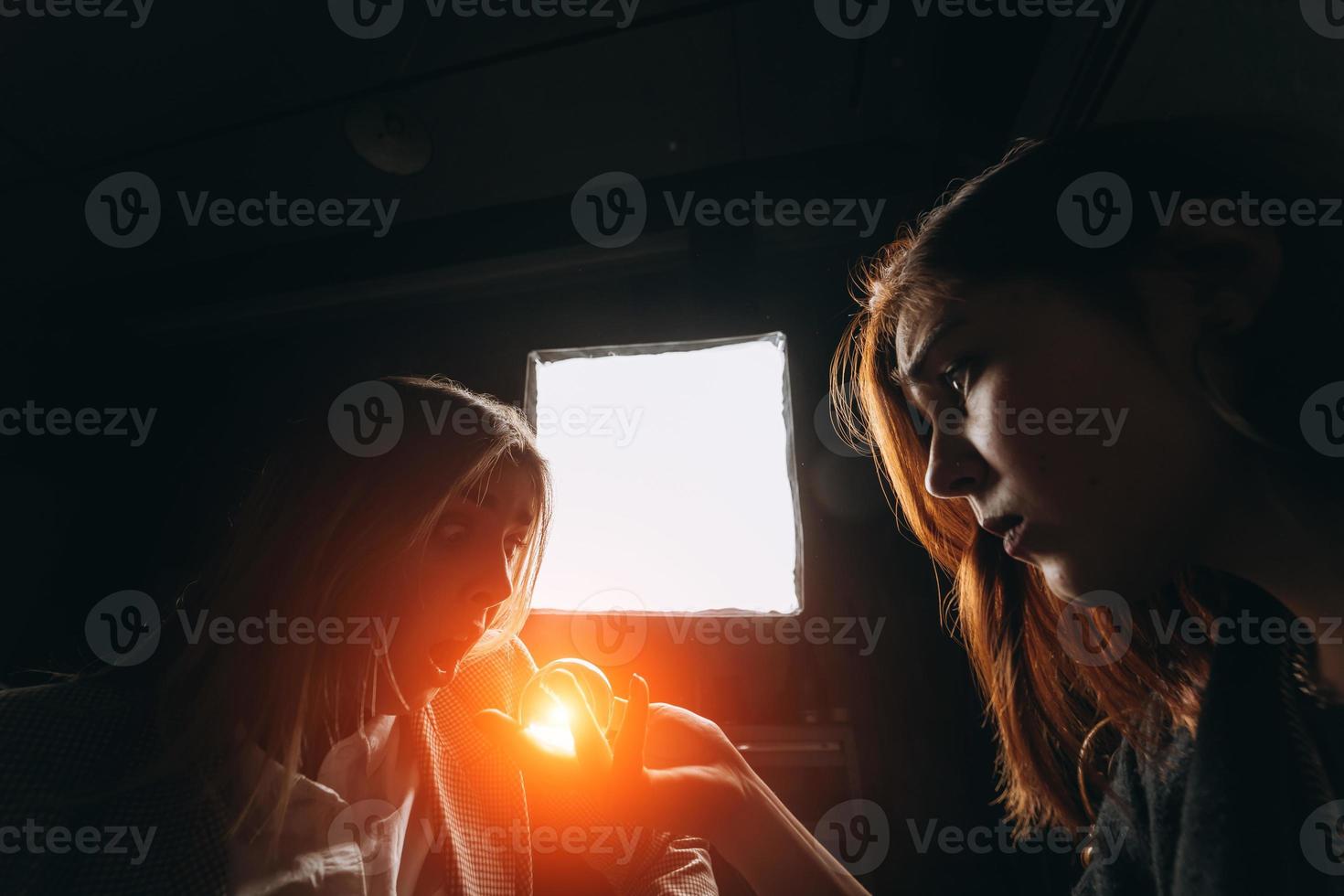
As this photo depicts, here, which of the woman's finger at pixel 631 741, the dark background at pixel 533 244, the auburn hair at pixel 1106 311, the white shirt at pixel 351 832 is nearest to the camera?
the auburn hair at pixel 1106 311

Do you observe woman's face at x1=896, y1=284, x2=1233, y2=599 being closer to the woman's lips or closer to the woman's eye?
the woman's eye

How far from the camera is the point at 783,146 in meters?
1.46

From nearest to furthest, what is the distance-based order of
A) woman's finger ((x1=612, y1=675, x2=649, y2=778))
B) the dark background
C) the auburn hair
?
1. the auburn hair
2. woman's finger ((x1=612, y1=675, x2=649, y2=778))
3. the dark background

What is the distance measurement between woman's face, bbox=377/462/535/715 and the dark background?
1.48 ft

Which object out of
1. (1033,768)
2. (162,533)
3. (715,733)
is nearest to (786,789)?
(715,733)

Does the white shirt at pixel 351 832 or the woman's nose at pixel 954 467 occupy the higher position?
the woman's nose at pixel 954 467

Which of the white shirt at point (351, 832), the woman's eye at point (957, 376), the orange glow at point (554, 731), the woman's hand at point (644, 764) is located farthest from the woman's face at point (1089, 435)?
the white shirt at point (351, 832)

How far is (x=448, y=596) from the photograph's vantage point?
85cm

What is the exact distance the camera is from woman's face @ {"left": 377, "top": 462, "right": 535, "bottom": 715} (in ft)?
2.78

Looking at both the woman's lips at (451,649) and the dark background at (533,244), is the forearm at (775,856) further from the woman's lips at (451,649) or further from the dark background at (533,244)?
the woman's lips at (451,649)

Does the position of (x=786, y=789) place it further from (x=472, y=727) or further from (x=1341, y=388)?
(x=1341, y=388)

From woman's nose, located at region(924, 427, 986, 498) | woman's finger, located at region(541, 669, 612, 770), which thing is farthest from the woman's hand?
woman's nose, located at region(924, 427, 986, 498)

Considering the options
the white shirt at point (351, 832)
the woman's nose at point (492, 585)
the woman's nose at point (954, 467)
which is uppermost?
the woman's nose at point (954, 467)

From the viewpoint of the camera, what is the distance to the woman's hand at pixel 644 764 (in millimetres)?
799
